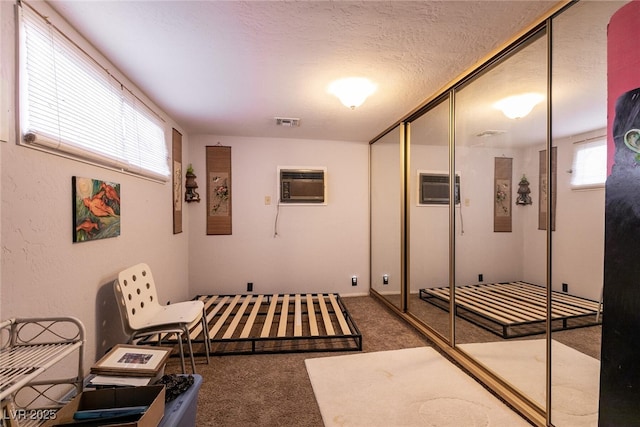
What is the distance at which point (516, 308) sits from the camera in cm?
195

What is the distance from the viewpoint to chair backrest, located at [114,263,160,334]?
6.44ft

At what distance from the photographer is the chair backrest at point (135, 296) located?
6.44 ft

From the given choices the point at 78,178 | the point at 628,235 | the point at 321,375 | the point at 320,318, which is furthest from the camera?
the point at 320,318

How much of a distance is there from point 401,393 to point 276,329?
1441 millimetres

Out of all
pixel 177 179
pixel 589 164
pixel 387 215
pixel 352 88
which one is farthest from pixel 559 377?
pixel 177 179

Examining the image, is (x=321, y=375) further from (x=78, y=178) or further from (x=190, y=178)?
(x=190, y=178)

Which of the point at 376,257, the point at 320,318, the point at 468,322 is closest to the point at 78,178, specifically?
the point at 320,318

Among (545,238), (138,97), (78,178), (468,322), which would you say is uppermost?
(138,97)

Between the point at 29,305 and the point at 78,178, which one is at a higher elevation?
the point at 78,178

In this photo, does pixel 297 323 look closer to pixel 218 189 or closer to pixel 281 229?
pixel 281 229

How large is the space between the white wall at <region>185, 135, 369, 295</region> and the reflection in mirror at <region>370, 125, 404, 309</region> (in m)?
0.18

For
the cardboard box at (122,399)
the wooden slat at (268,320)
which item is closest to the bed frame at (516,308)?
the wooden slat at (268,320)

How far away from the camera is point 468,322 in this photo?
92.6 inches

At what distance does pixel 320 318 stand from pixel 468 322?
1563mm
